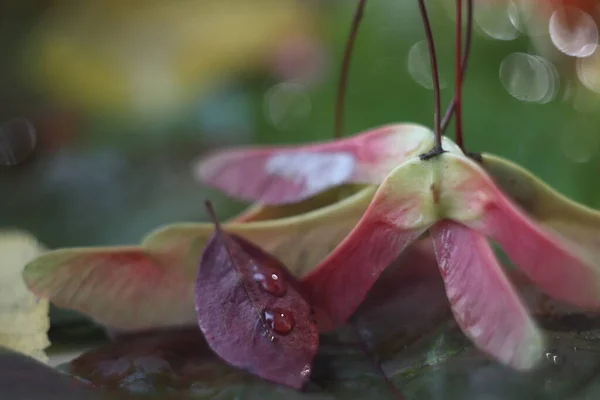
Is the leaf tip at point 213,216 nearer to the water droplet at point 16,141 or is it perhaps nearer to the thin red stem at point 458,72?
the thin red stem at point 458,72

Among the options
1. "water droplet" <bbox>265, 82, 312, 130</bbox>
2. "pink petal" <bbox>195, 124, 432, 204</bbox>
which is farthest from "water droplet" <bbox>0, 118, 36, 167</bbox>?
"pink petal" <bbox>195, 124, 432, 204</bbox>

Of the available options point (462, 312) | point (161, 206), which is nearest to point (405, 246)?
point (462, 312)

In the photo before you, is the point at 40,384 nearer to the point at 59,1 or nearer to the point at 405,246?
the point at 405,246

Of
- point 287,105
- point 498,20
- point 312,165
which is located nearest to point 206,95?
point 287,105

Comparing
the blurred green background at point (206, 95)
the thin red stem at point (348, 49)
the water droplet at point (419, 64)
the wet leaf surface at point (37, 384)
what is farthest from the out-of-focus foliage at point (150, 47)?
the wet leaf surface at point (37, 384)

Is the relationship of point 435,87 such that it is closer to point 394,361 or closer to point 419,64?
point 394,361

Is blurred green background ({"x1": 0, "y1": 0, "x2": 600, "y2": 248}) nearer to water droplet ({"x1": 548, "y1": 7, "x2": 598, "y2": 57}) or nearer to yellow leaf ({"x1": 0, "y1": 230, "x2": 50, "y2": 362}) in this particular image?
water droplet ({"x1": 548, "y1": 7, "x2": 598, "y2": 57})

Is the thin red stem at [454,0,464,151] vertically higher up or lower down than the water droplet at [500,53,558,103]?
higher up
